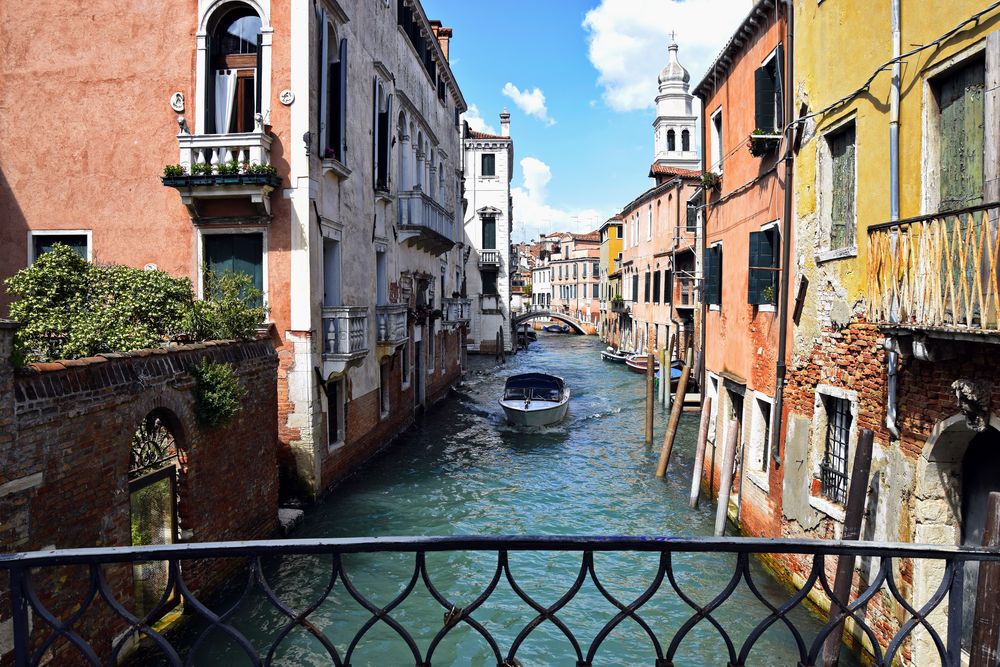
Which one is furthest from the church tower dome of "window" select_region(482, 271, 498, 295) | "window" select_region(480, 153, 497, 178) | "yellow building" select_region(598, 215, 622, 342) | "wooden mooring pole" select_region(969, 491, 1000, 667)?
"wooden mooring pole" select_region(969, 491, 1000, 667)

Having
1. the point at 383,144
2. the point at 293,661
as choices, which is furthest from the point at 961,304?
the point at 383,144

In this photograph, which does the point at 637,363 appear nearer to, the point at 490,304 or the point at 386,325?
the point at 490,304

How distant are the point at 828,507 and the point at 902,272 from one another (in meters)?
2.71

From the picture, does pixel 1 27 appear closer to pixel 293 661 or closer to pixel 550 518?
pixel 293 661

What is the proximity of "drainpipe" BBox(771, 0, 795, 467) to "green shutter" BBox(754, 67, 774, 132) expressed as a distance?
71cm

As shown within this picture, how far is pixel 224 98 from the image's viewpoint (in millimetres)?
10406

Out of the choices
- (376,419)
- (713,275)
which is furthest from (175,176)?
(713,275)

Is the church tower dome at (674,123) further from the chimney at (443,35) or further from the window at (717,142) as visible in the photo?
the window at (717,142)

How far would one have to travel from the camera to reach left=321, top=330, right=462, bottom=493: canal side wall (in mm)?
11766

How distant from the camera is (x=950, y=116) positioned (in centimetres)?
517

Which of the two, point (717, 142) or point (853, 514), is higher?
point (717, 142)

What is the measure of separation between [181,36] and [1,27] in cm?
280

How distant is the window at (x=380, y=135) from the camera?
13.8 m

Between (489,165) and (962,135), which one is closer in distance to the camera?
(962,135)
